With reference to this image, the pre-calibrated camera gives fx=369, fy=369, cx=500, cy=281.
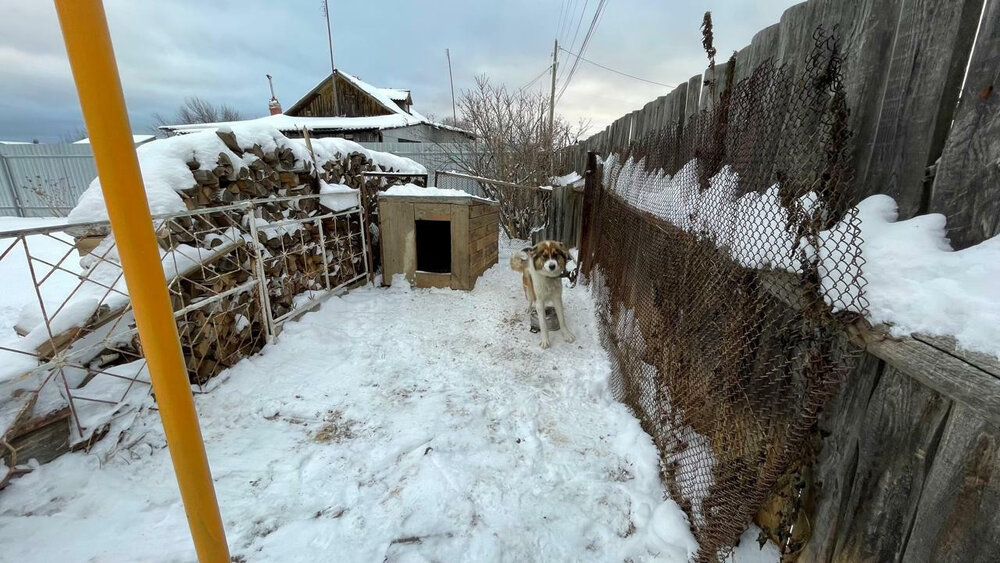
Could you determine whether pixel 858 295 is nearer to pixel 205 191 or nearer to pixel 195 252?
pixel 195 252

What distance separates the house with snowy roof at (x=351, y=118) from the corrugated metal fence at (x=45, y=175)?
6.35m

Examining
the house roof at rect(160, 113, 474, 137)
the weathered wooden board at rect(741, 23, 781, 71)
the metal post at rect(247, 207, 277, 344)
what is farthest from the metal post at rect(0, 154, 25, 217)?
the weathered wooden board at rect(741, 23, 781, 71)

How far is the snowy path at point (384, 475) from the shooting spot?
194 centimetres

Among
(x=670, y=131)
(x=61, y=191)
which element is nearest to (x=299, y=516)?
(x=670, y=131)

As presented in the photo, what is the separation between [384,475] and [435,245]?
509 centimetres

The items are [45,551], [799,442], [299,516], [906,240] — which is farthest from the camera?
[299,516]

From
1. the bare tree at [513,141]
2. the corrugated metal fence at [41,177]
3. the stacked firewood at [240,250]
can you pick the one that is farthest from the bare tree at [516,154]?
the corrugated metal fence at [41,177]

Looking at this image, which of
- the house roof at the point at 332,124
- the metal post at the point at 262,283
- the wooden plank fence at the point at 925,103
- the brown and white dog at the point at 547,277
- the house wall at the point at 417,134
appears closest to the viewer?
the wooden plank fence at the point at 925,103

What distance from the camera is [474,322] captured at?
16.5ft

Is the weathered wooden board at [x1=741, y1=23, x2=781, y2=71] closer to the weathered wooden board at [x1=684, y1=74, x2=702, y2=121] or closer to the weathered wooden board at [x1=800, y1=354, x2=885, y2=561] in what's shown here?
the weathered wooden board at [x1=684, y1=74, x2=702, y2=121]

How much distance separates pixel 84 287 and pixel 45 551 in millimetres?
1819

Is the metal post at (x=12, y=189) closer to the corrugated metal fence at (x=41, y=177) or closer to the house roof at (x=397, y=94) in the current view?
the corrugated metal fence at (x=41, y=177)

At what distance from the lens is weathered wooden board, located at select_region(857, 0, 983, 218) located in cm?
91

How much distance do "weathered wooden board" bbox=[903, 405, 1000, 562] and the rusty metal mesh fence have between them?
0.28 m
